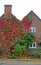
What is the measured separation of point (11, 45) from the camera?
5328cm

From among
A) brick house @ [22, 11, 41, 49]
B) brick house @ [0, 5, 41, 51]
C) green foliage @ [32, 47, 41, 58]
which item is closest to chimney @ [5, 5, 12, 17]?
brick house @ [0, 5, 41, 51]

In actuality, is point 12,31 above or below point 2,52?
above

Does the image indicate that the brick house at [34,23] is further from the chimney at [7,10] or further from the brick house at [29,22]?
the chimney at [7,10]

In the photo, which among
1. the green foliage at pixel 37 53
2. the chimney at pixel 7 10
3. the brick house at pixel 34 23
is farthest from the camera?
the chimney at pixel 7 10

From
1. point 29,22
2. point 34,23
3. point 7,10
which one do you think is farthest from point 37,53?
point 7,10

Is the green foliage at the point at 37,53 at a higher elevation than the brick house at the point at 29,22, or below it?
below

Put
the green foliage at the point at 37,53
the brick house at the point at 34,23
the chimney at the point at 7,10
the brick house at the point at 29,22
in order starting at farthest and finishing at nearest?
the chimney at the point at 7,10 → the brick house at the point at 29,22 → the brick house at the point at 34,23 → the green foliage at the point at 37,53

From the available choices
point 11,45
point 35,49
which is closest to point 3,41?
point 11,45

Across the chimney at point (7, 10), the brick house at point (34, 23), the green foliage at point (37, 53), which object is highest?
the chimney at point (7, 10)

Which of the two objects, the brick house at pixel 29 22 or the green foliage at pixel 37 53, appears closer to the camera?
the green foliage at pixel 37 53

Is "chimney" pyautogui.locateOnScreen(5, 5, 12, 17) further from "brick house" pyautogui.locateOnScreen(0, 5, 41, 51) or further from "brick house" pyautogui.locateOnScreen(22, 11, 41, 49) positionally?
"brick house" pyautogui.locateOnScreen(22, 11, 41, 49)

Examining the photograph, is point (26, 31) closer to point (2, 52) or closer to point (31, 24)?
point (31, 24)

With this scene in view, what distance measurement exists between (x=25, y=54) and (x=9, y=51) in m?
2.77

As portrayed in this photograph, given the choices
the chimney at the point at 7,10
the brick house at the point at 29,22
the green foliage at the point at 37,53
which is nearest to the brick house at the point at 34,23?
the brick house at the point at 29,22
